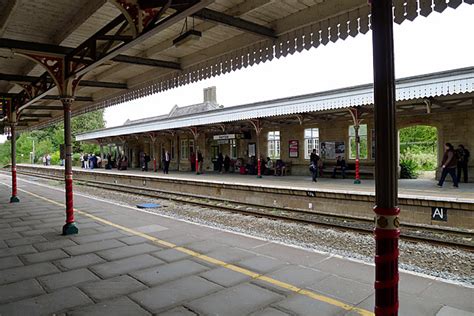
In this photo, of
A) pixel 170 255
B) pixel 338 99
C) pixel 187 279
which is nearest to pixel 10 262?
pixel 170 255

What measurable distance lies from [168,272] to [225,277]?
0.68m

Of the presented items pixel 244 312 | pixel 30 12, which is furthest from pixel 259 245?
pixel 30 12

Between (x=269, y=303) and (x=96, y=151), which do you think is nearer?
(x=269, y=303)

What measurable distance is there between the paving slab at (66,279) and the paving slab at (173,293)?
78 cm

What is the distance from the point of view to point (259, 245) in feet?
16.0

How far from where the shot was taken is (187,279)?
3600 millimetres

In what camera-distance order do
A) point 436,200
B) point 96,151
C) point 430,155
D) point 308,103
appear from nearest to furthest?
point 436,200, point 308,103, point 430,155, point 96,151

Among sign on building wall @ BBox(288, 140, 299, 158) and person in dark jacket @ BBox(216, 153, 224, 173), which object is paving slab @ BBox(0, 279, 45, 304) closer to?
sign on building wall @ BBox(288, 140, 299, 158)

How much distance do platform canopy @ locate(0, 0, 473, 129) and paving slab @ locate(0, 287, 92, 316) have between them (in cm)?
284

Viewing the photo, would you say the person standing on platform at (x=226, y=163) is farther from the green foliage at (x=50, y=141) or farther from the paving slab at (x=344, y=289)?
the green foliage at (x=50, y=141)

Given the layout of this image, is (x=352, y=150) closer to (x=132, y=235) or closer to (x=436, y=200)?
(x=436, y=200)

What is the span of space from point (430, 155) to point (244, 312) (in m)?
23.0

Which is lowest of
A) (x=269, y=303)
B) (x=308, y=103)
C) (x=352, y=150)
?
(x=269, y=303)

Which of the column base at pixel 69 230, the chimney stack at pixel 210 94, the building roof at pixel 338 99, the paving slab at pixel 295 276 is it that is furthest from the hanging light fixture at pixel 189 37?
the chimney stack at pixel 210 94
